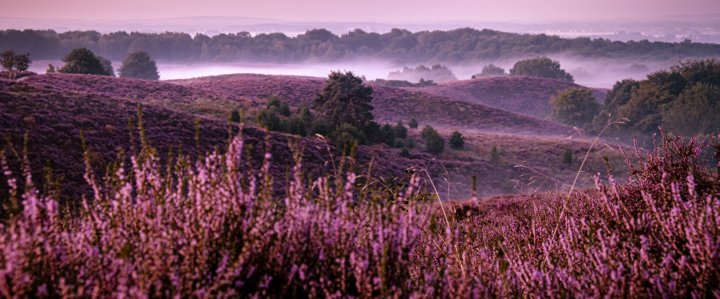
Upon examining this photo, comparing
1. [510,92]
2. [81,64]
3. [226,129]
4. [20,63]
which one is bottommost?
[510,92]

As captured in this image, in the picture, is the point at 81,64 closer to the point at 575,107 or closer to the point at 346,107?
the point at 346,107

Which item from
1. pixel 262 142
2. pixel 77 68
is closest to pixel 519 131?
pixel 262 142

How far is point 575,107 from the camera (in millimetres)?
74812

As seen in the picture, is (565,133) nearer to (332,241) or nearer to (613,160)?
(613,160)

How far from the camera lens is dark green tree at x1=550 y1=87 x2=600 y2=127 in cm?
7425

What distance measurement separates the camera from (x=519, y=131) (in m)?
56.5

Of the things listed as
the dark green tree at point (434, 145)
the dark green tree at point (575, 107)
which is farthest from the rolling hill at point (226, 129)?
the dark green tree at point (575, 107)

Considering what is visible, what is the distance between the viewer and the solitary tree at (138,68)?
3538 inches

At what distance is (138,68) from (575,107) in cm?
6507

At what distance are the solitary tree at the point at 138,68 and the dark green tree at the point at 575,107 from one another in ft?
203

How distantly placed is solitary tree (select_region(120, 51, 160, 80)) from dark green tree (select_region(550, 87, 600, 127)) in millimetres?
61739

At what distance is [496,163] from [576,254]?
105ft

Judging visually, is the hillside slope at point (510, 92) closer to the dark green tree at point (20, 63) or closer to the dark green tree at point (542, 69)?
the dark green tree at point (542, 69)

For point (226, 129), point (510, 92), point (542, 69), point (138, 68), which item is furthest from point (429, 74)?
point (226, 129)
